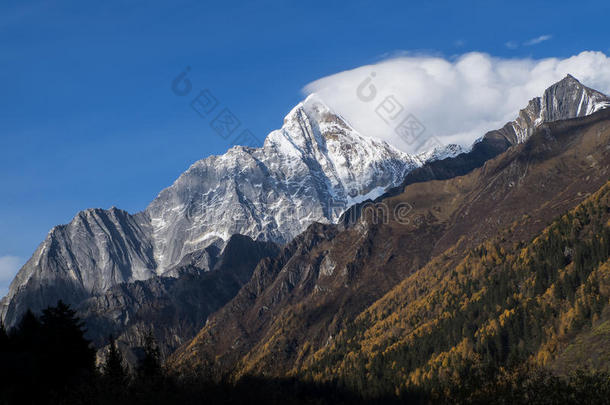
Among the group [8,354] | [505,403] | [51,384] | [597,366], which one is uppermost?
[8,354]

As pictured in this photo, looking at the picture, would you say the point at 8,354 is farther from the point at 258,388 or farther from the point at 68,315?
the point at 258,388

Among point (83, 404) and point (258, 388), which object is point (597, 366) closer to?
point (258, 388)

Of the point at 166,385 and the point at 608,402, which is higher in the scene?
the point at 166,385

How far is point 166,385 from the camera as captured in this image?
74812 mm

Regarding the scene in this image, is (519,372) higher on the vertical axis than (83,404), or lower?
lower

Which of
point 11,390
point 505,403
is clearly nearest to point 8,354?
point 11,390

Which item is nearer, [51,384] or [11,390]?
[11,390]

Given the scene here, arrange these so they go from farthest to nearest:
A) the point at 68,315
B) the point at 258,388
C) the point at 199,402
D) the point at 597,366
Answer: the point at 597,366
the point at 68,315
the point at 258,388
the point at 199,402

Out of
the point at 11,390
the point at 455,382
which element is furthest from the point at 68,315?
the point at 455,382

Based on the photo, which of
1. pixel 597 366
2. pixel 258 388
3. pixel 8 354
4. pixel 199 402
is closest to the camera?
pixel 199 402

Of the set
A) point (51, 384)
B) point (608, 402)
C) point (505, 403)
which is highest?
point (51, 384)

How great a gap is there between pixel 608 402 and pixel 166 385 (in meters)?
45.9

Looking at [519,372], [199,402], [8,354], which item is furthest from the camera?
[8,354]

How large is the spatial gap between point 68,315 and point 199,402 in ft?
151
